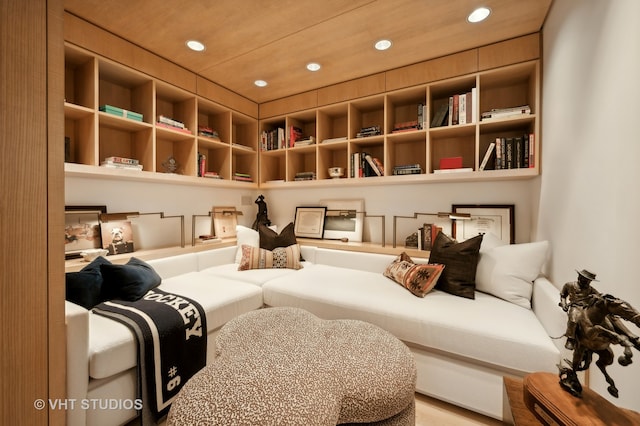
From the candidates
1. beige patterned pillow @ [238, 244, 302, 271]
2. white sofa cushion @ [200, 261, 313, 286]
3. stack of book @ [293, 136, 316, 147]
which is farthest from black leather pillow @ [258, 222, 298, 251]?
stack of book @ [293, 136, 316, 147]

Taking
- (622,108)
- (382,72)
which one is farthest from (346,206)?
(622,108)

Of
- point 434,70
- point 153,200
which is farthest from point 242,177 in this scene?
point 434,70

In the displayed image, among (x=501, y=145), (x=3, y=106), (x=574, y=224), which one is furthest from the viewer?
(x=501, y=145)

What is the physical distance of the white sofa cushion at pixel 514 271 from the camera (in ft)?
5.63

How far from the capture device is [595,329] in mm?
670

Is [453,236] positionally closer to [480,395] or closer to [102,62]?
[480,395]

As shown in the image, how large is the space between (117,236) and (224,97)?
1731 mm

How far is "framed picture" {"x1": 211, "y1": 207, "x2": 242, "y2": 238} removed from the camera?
324cm

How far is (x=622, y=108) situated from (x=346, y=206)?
7.67ft

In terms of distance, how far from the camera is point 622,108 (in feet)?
3.26

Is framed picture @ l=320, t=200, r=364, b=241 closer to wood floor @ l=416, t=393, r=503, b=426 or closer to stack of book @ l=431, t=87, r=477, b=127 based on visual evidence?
stack of book @ l=431, t=87, r=477, b=127

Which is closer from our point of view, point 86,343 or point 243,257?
point 86,343

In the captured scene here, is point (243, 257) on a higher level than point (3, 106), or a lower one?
lower

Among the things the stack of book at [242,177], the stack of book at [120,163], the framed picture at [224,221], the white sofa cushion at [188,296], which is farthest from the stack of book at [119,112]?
the white sofa cushion at [188,296]
